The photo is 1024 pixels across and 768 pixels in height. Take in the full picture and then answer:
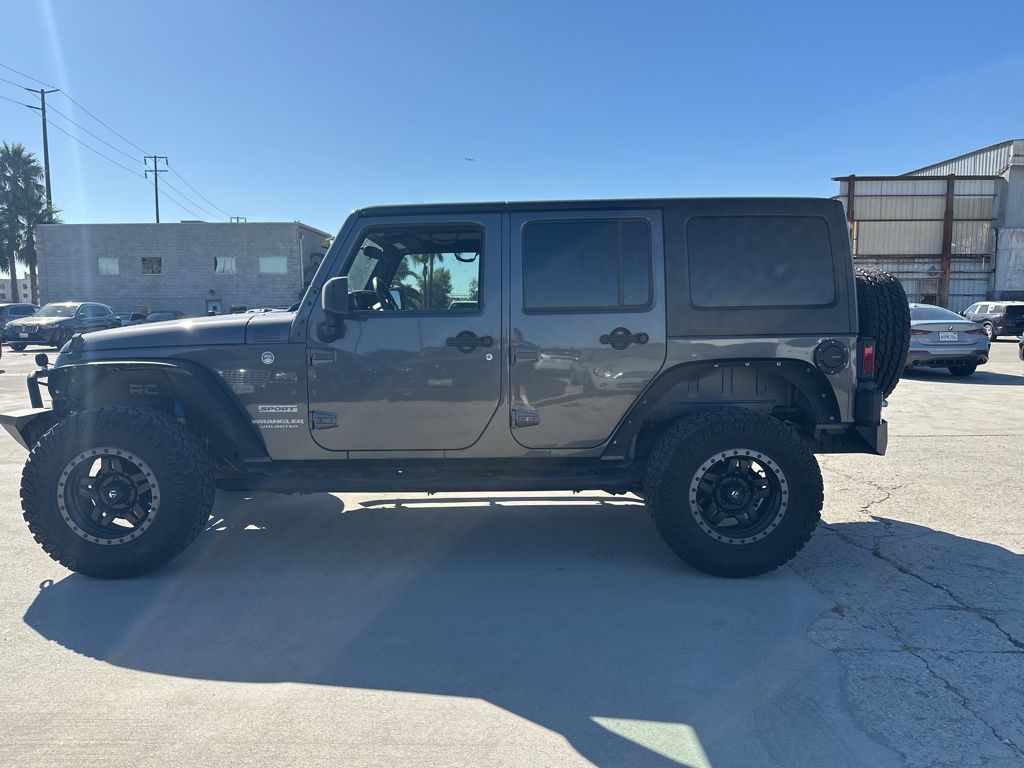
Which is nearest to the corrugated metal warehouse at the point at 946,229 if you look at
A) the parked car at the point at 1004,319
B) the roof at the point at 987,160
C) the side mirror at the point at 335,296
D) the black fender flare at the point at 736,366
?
the roof at the point at 987,160

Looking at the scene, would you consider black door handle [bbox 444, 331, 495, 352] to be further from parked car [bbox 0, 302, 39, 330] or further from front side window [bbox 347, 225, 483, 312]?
parked car [bbox 0, 302, 39, 330]

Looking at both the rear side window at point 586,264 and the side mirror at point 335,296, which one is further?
the rear side window at point 586,264

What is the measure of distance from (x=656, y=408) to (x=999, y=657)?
2024mm

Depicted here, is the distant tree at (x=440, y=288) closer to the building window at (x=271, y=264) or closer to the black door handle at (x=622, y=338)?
the black door handle at (x=622, y=338)

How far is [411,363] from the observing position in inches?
153

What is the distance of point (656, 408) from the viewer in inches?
161

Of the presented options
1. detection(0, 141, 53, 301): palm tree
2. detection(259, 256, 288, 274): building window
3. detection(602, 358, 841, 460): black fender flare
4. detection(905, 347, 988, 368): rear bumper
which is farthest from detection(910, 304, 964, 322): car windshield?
detection(0, 141, 53, 301): palm tree

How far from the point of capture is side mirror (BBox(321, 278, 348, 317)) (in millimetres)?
3717

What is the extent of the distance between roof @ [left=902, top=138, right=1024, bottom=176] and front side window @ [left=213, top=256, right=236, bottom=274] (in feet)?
127

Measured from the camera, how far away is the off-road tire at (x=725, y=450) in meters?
3.80

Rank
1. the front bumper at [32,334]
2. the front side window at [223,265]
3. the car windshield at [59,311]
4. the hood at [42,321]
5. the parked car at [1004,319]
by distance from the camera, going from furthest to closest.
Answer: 1. the front side window at [223,265]
2. the parked car at [1004,319]
3. the car windshield at [59,311]
4. the hood at [42,321]
5. the front bumper at [32,334]

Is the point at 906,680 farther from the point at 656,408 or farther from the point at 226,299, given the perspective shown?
the point at 226,299

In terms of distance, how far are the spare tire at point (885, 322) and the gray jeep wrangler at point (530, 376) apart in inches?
0.7

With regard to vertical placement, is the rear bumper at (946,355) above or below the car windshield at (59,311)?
below
